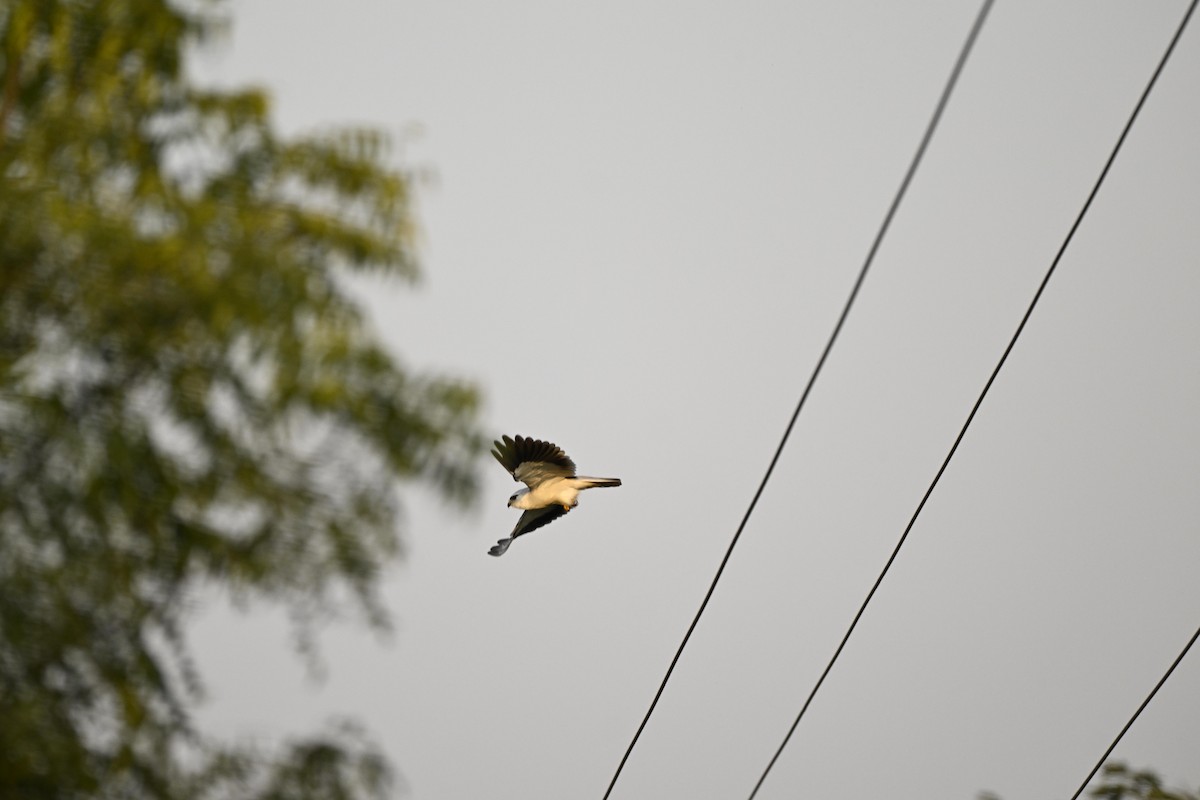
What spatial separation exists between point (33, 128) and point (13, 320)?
33.5 inches

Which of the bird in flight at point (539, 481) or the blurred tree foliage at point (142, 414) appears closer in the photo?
the blurred tree foliage at point (142, 414)

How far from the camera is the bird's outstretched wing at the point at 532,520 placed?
581 cm

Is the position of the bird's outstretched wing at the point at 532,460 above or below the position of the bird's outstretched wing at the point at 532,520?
above

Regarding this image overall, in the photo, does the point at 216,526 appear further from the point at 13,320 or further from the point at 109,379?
the point at 13,320

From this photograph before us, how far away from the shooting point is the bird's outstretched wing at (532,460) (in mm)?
5914

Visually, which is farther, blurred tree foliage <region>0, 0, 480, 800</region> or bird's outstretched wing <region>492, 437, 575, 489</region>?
bird's outstretched wing <region>492, 437, 575, 489</region>

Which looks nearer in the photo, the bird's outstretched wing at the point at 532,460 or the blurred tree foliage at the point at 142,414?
the blurred tree foliage at the point at 142,414

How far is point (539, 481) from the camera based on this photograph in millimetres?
5895

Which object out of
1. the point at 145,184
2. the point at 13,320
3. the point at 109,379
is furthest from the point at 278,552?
the point at 145,184

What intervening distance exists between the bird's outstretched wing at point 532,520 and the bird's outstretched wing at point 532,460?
124 millimetres

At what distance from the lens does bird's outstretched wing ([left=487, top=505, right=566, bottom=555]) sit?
581cm

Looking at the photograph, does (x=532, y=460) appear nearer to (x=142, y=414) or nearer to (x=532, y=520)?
(x=532, y=520)

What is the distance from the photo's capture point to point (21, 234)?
4.35m

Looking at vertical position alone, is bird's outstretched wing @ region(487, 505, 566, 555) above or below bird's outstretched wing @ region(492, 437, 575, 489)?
below
